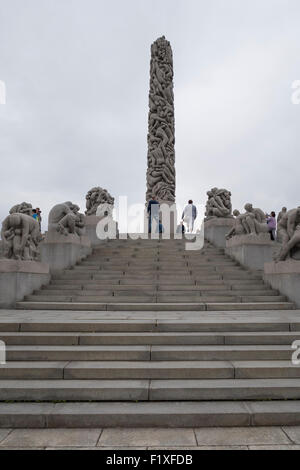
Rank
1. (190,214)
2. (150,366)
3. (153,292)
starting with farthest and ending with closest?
(190,214), (153,292), (150,366)

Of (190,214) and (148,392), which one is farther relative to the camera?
(190,214)

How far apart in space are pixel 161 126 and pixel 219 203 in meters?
9.50

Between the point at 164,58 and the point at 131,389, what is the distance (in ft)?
79.6

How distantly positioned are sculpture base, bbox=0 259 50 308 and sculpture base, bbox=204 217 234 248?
846cm

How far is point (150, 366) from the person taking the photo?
4504 millimetres

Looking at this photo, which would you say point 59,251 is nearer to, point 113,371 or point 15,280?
point 15,280

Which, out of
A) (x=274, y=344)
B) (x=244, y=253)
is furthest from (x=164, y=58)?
(x=274, y=344)

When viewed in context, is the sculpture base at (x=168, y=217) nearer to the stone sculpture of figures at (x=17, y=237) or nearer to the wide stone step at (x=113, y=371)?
the stone sculpture of figures at (x=17, y=237)

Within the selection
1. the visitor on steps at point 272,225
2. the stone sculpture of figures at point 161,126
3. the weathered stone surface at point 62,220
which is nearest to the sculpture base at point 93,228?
the weathered stone surface at point 62,220

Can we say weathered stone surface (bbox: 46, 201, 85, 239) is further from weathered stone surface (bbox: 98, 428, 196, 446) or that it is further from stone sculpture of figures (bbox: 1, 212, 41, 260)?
weathered stone surface (bbox: 98, 428, 196, 446)

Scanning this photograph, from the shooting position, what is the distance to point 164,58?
23469mm

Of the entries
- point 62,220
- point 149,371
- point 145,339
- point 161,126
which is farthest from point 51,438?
point 161,126

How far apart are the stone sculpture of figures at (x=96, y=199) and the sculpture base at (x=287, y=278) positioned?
9562 mm
